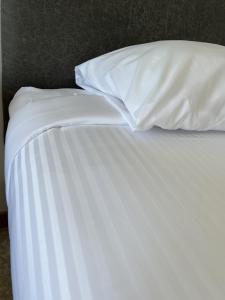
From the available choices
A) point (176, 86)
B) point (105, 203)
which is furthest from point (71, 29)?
point (105, 203)

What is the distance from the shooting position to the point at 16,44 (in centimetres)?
104

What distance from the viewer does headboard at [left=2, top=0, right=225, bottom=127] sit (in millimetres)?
1022

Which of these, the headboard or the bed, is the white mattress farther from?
the headboard

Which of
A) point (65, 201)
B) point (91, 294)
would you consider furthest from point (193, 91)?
point (91, 294)

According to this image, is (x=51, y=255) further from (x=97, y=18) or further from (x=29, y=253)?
(x=97, y=18)

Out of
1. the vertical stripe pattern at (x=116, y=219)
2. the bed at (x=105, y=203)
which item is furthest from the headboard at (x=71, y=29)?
the vertical stripe pattern at (x=116, y=219)

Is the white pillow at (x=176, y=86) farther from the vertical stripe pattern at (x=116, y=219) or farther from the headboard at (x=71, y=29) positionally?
the headboard at (x=71, y=29)

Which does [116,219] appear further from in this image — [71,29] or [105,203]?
Result: [71,29]

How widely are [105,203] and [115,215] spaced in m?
Answer: 0.03

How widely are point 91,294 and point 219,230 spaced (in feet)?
0.74

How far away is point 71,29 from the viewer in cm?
107

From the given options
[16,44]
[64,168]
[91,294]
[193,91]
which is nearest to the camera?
[91,294]

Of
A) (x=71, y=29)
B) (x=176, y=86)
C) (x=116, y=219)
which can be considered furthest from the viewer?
(x=71, y=29)

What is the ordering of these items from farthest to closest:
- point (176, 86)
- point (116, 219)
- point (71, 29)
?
point (71, 29) < point (176, 86) < point (116, 219)
